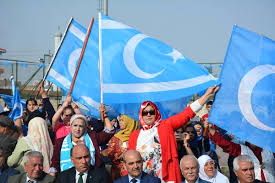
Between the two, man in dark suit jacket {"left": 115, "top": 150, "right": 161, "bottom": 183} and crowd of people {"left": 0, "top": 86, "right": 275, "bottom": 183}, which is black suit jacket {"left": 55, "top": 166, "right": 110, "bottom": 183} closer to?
crowd of people {"left": 0, "top": 86, "right": 275, "bottom": 183}

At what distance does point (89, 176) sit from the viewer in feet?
17.3

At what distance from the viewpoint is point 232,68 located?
5.85 meters

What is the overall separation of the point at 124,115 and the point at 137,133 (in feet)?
3.47

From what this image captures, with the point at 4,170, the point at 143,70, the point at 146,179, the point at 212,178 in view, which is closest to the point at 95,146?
the point at 146,179

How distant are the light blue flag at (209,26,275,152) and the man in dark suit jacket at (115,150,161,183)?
121 cm

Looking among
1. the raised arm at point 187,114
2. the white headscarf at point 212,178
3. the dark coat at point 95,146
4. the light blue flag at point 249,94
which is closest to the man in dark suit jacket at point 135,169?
the raised arm at point 187,114

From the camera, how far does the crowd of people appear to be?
5.18 m

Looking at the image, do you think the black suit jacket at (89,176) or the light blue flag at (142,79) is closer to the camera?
the black suit jacket at (89,176)

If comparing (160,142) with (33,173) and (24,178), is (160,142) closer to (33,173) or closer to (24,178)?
(33,173)

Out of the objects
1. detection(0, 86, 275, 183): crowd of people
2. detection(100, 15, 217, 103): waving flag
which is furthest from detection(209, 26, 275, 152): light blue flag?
detection(100, 15, 217, 103): waving flag

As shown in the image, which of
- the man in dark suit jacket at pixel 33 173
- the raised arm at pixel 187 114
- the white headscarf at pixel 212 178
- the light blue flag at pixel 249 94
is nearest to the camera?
the man in dark suit jacket at pixel 33 173

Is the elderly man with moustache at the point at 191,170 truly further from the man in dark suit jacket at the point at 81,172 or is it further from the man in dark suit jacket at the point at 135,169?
the man in dark suit jacket at the point at 81,172

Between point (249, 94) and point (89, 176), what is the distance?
2201mm

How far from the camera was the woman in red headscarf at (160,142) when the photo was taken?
5375 millimetres
